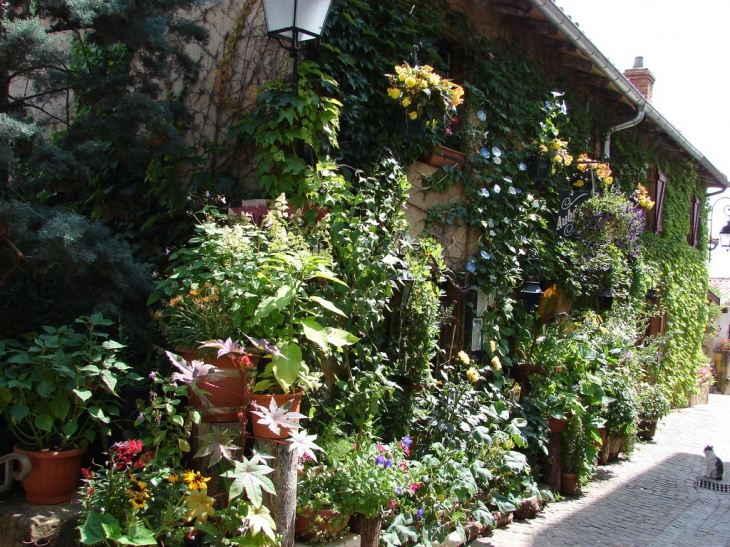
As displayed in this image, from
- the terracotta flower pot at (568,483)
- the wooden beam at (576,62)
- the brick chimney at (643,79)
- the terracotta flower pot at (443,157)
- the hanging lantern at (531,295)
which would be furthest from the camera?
the brick chimney at (643,79)

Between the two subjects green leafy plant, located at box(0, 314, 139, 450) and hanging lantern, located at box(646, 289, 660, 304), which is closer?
green leafy plant, located at box(0, 314, 139, 450)

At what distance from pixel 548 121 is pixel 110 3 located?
201 inches

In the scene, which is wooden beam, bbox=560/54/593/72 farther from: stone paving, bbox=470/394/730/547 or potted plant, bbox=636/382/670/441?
stone paving, bbox=470/394/730/547

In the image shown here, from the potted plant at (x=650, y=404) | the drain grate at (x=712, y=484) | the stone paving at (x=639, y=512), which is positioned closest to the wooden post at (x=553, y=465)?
the stone paving at (x=639, y=512)

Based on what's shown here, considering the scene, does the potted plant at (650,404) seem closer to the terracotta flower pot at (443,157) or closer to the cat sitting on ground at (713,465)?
the cat sitting on ground at (713,465)

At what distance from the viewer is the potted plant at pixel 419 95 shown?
5.04m

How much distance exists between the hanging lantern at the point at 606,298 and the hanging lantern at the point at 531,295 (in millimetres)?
1803

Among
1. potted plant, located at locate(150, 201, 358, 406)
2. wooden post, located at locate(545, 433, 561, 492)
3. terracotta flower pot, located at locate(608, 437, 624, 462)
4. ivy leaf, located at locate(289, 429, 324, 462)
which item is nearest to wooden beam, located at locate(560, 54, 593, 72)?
terracotta flower pot, located at locate(608, 437, 624, 462)

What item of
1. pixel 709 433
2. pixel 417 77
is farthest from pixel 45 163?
pixel 709 433

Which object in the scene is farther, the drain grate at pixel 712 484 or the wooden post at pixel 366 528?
the drain grate at pixel 712 484

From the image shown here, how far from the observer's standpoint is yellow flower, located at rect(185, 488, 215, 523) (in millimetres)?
2887

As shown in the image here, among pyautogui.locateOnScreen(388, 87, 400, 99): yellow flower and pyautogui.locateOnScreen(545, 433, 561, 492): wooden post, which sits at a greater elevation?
pyautogui.locateOnScreen(388, 87, 400, 99): yellow flower

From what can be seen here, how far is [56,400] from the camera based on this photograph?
3.09 metres

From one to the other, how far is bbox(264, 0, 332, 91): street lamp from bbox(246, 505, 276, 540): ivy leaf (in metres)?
2.95
